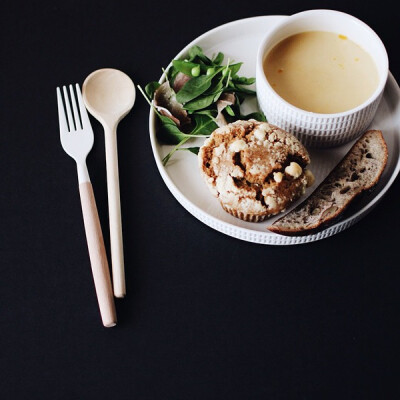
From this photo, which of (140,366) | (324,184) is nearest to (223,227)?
(324,184)

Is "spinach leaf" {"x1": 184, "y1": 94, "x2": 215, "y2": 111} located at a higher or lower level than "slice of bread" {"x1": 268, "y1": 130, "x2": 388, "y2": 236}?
higher

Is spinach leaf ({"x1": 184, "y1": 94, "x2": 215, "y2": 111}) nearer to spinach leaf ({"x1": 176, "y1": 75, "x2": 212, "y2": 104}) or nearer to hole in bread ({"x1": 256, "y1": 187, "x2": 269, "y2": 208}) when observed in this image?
spinach leaf ({"x1": 176, "y1": 75, "x2": 212, "y2": 104})

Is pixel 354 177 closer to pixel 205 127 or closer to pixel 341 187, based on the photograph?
pixel 341 187

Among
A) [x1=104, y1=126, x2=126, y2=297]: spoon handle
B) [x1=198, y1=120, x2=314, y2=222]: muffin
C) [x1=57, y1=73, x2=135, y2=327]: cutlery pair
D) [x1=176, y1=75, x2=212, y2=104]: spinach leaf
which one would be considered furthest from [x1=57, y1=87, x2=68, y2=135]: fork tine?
[x1=198, y1=120, x2=314, y2=222]: muffin

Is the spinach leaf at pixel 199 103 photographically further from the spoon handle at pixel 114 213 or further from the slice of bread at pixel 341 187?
the slice of bread at pixel 341 187

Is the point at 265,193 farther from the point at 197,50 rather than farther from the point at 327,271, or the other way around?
the point at 197,50

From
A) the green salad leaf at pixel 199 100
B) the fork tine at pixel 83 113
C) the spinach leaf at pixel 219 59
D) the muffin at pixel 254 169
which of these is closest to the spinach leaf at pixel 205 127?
the green salad leaf at pixel 199 100
